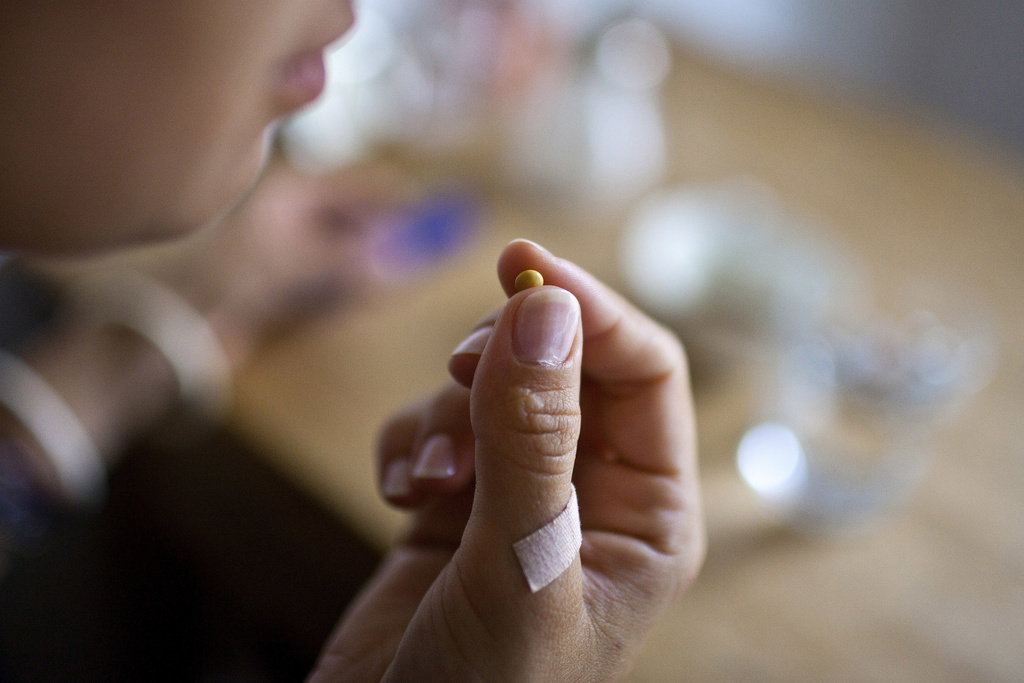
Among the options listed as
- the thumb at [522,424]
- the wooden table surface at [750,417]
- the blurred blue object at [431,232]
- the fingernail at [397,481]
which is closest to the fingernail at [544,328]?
the thumb at [522,424]

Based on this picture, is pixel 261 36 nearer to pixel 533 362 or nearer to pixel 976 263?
pixel 533 362

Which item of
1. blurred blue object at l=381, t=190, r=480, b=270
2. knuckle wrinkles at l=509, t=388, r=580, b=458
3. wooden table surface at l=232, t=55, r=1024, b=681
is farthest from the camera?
blurred blue object at l=381, t=190, r=480, b=270

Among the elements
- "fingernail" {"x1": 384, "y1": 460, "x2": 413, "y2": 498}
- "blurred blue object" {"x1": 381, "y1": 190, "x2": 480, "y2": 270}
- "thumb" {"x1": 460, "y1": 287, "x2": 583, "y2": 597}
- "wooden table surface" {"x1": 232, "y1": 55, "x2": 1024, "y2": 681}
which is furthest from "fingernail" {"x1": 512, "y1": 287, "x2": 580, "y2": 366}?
"blurred blue object" {"x1": 381, "y1": 190, "x2": 480, "y2": 270}

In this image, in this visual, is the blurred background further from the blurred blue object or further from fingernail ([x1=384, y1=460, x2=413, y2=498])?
fingernail ([x1=384, y1=460, x2=413, y2=498])

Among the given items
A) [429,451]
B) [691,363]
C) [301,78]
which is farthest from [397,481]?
[691,363]

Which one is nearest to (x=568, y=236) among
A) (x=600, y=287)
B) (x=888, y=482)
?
(x=888, y=482)

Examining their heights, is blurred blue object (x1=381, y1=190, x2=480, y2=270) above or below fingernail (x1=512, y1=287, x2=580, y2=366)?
above

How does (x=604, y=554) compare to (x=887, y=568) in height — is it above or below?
below

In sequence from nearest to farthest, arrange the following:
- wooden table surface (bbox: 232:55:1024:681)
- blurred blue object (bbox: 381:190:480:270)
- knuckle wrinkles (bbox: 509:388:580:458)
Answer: knuckle wrinkles (bbox: 509:388:580:458) < wooden table surface (bbox: 232:55:1024:681) < blurred blue object (bbox: 381:190:480:270)

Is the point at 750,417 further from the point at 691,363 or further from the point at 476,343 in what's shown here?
the point at 476,343
